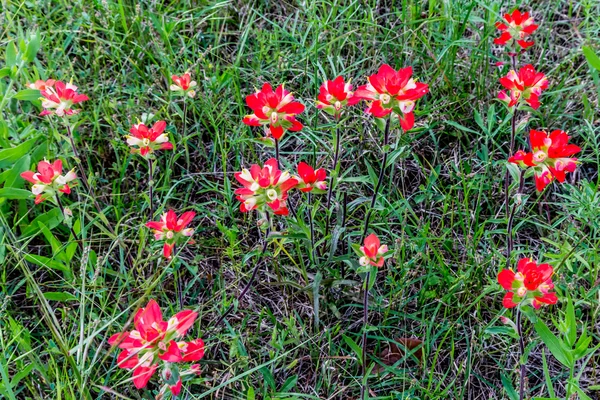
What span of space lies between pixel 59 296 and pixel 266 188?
0.93 m

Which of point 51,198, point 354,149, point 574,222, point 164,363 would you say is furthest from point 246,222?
point 574,222

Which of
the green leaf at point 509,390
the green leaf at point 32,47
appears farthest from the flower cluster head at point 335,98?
the green leaf at point 32,47

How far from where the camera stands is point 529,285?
1.71m

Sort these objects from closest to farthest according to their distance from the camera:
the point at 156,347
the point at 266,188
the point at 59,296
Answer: the point at 156,347 → the point at 266,188 → the point at 59,296

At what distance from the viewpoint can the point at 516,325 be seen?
1.85 m

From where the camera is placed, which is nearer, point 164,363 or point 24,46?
point 164,363

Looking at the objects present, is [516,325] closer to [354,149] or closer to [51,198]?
[354,149]

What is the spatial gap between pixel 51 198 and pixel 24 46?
0.89 metres

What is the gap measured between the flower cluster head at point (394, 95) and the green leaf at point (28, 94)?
4.65ft

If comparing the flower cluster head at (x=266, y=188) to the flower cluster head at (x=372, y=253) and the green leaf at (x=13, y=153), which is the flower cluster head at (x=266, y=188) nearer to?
the flower cluster head at (x=372, y=253)

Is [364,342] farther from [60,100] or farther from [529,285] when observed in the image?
[60,100]

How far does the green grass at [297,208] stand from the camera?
2.05 meters

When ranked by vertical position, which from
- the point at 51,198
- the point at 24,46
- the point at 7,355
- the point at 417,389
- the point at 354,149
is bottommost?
the point at 417,389

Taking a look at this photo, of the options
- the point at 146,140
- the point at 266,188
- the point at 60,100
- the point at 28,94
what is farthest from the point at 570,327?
the point at 28,94
